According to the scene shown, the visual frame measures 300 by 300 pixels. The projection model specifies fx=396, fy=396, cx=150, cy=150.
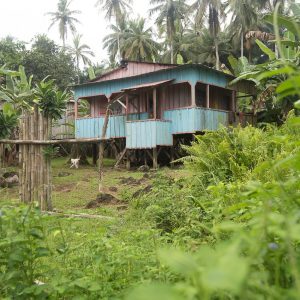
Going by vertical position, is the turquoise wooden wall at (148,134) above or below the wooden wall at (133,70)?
below

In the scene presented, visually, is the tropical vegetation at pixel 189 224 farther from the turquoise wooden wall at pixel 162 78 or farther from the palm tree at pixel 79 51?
the palm tree at pixel 79 51

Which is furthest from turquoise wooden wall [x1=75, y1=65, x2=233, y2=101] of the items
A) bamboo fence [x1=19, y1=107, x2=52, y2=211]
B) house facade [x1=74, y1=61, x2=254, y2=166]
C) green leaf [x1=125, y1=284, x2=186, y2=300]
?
green leaf [x1=125, y1=284, x2=186, y2=300]

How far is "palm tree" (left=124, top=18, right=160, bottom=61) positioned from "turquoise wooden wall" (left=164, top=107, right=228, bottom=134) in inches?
991

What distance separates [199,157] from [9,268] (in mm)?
6639

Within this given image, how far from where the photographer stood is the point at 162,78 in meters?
18.4

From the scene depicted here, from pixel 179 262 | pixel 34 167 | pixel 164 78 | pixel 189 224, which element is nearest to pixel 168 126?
pixel 164 78

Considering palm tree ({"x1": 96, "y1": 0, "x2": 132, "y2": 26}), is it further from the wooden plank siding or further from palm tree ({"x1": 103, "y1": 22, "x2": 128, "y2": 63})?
the wooden plank siding

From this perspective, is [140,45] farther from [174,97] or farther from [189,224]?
[189,224]

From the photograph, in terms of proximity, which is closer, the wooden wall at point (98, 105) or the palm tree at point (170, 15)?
the wooden wall at point (98, 105)

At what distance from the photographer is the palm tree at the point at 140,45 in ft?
137

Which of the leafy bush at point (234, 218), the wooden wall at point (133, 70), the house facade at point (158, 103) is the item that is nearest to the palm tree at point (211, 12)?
the house facade at point (158, 103)

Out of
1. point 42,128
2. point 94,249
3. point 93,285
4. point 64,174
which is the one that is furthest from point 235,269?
point 64,174

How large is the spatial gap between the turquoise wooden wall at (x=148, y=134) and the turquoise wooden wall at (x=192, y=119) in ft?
1.26

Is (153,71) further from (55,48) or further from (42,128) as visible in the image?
(55,48)
